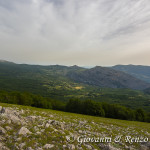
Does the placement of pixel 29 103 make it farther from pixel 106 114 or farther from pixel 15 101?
pixel 106 114

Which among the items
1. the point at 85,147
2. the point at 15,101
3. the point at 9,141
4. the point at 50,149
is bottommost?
the point at 15,101

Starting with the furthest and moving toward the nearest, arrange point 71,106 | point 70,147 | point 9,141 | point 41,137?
point 71,106, point 41,137, point 70,147, point 9,141

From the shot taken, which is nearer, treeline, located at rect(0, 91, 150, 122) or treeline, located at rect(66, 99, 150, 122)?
treeline, located at rect(66, 99, 150, 122)

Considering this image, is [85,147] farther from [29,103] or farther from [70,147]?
[29,103]

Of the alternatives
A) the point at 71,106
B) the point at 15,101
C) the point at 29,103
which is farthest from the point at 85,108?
the point at 15,101

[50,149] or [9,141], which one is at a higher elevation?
[9,141]

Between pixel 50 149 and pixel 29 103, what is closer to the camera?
pixel 50 149

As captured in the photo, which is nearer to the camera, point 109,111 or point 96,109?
point 96,109

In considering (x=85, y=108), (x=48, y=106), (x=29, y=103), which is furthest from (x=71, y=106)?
(x=29, y=103)

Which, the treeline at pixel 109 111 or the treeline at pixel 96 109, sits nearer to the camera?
the treeline at pixel 109 111

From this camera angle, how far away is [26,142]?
630 cm

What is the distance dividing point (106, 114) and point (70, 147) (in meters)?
57.0

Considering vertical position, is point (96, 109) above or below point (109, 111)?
above

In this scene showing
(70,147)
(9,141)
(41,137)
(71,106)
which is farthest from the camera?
(71,106)
